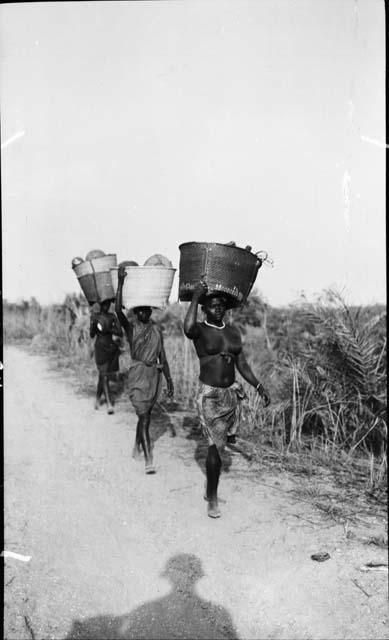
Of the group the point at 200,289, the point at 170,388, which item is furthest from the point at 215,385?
the point at 170,388

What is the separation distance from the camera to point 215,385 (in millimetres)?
3990

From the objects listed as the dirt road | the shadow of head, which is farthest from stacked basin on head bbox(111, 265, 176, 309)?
the shadow of head

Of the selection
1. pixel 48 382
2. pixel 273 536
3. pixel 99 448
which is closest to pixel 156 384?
pixel 99 448

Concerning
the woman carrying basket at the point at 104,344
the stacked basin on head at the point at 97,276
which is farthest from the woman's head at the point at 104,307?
the stacked basin on head at the point at 97,276

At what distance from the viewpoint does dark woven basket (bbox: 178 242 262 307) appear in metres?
3.63

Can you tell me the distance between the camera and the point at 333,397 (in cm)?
531

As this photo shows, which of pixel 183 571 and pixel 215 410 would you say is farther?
pixel 215 410

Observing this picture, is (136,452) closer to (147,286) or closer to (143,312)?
(143,312)

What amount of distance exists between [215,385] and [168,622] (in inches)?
64.8

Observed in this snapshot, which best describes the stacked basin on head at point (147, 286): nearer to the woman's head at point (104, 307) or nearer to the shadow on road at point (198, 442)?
the shadow on road at point (198, 442)

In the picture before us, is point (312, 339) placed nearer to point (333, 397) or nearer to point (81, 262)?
point (333, 397)

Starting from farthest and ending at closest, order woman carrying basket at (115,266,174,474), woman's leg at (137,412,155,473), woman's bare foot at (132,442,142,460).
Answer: woman's bare foot at (132,442,142,460), woman carrying basket at (115,266,174,474), woman's leg at (137,412,155,473)

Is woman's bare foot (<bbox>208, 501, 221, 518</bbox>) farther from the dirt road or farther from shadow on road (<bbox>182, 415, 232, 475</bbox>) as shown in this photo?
shadow on road (<bbox>182, 415, 232, 475</bbox>)

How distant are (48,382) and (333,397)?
6062 mm
